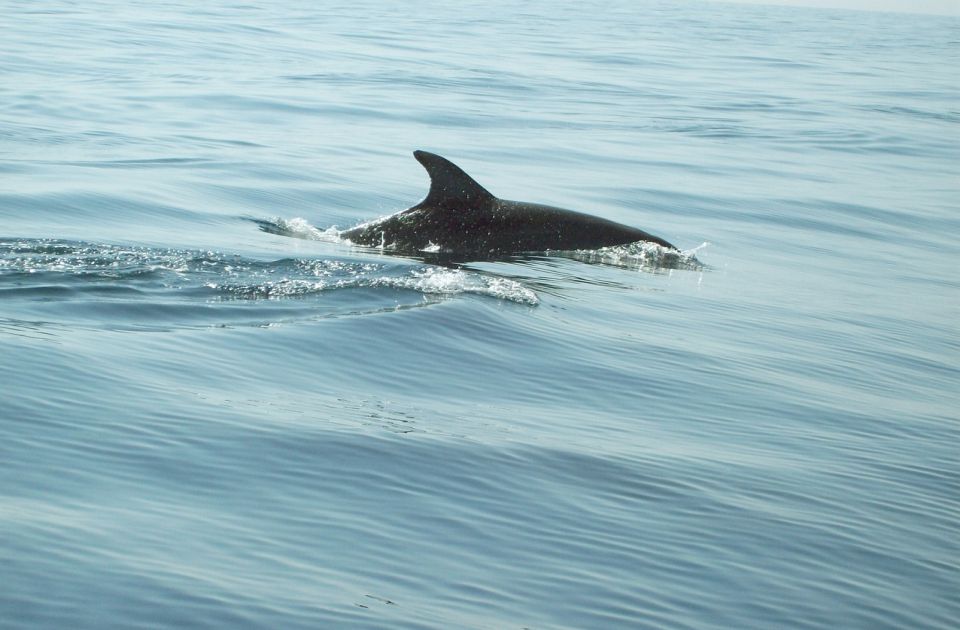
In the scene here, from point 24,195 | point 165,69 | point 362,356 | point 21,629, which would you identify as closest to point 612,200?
point 24,195

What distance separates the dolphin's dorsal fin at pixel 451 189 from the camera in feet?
40.5

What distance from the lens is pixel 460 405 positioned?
25.0 feet

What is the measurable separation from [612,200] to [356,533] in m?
13.1

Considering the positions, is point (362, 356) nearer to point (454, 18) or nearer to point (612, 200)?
point (612, 200)

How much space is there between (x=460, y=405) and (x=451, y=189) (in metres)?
5.31

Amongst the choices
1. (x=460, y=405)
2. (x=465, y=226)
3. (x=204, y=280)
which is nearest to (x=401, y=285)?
(x=204, y=280)

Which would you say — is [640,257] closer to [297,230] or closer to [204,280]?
[297,230]

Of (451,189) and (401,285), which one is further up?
(451,189)

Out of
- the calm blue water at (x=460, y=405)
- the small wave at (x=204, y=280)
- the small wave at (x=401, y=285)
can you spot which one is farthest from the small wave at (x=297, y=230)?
the small wave at (x=401, y=285)

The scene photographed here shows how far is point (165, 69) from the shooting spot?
114 feet

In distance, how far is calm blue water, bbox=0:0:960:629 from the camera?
5.20 m

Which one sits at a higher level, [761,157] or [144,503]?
[761,157]

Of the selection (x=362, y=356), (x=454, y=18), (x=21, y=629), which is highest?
(x=454, y=18)

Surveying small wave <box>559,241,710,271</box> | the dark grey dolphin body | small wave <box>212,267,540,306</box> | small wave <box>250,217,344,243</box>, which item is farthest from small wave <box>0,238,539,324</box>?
small wave <box>250,217,344,243</box>
